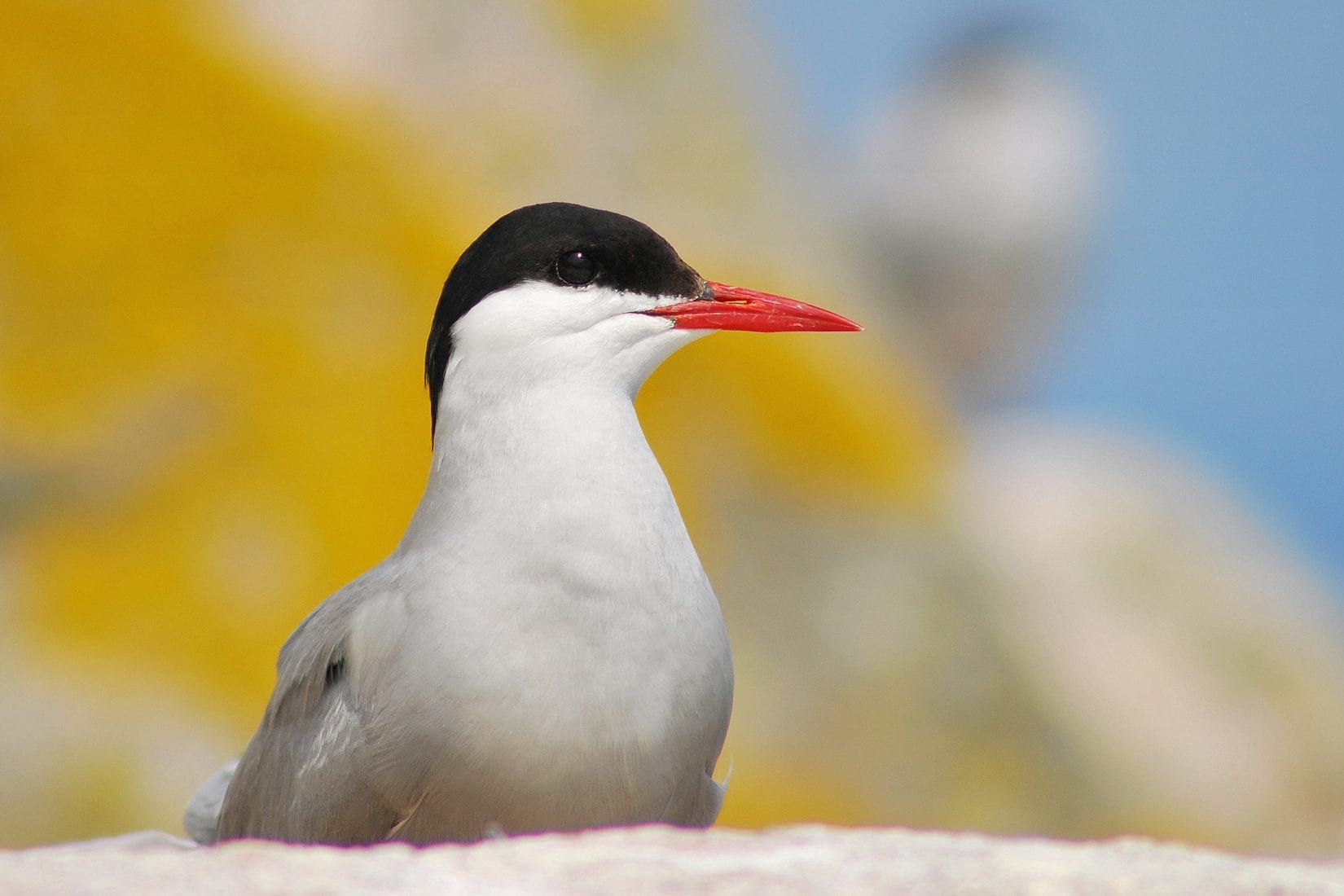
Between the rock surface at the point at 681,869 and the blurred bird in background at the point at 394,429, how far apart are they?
220cm

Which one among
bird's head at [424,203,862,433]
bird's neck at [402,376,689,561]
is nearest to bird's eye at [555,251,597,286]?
bird's head at [424,203,862,433]

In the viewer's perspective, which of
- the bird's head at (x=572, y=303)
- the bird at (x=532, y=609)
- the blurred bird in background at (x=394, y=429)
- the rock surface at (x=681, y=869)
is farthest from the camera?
the blurred bird in background at (x=394, y=429)

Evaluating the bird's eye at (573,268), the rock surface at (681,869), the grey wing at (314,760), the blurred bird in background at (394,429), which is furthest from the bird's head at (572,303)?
the blurred bird in background at (394,429)

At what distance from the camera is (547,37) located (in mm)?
4434

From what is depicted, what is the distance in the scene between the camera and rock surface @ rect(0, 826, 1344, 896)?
3.63ft

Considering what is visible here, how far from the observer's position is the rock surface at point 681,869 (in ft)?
3.63

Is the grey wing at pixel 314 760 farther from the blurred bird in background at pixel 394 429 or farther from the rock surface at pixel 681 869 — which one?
the blurred bird in background at pixel 394 429

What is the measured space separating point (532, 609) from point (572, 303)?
40 cm

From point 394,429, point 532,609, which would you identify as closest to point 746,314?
point 532,609

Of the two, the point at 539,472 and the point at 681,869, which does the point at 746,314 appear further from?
the point at 681,869

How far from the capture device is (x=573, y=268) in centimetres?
181

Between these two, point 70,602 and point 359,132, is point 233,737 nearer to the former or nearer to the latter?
point 70,602

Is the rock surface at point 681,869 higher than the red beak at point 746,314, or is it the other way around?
the red beak at point 746,314

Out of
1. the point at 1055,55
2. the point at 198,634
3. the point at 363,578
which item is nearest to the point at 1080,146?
the point at 1055,55
